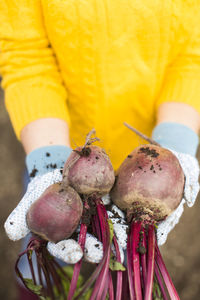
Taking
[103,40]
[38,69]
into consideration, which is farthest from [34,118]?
[103,40]

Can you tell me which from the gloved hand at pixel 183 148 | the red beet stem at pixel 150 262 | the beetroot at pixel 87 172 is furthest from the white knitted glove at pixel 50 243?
the gloved hand at pixel 183 148

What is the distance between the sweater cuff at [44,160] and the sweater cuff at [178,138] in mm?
610

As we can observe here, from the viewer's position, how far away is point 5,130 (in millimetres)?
3680

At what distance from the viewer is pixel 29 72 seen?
1657 mm

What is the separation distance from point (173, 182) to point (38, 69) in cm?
95

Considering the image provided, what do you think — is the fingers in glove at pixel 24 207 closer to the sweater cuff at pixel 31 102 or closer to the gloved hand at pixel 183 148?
the sweater cuff at pixel 31 102

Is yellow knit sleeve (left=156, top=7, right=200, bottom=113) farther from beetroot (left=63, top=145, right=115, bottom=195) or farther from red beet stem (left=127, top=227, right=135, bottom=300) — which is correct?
red beet stem (left=127, top=227, right=135, bottom=300)

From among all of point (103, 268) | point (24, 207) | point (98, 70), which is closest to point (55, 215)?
point (24, 207)

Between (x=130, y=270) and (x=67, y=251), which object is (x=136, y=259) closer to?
(x=130, y=270)

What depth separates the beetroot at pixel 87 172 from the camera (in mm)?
1390

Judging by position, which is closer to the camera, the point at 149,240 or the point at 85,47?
the point at 149,240

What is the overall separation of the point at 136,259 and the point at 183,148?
70 cm

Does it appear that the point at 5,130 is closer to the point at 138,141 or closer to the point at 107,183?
the point at 138,141

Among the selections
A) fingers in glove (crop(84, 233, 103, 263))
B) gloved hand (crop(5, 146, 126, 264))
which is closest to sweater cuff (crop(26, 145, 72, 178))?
gloved hand (crop(5, 146, 126, 264))
